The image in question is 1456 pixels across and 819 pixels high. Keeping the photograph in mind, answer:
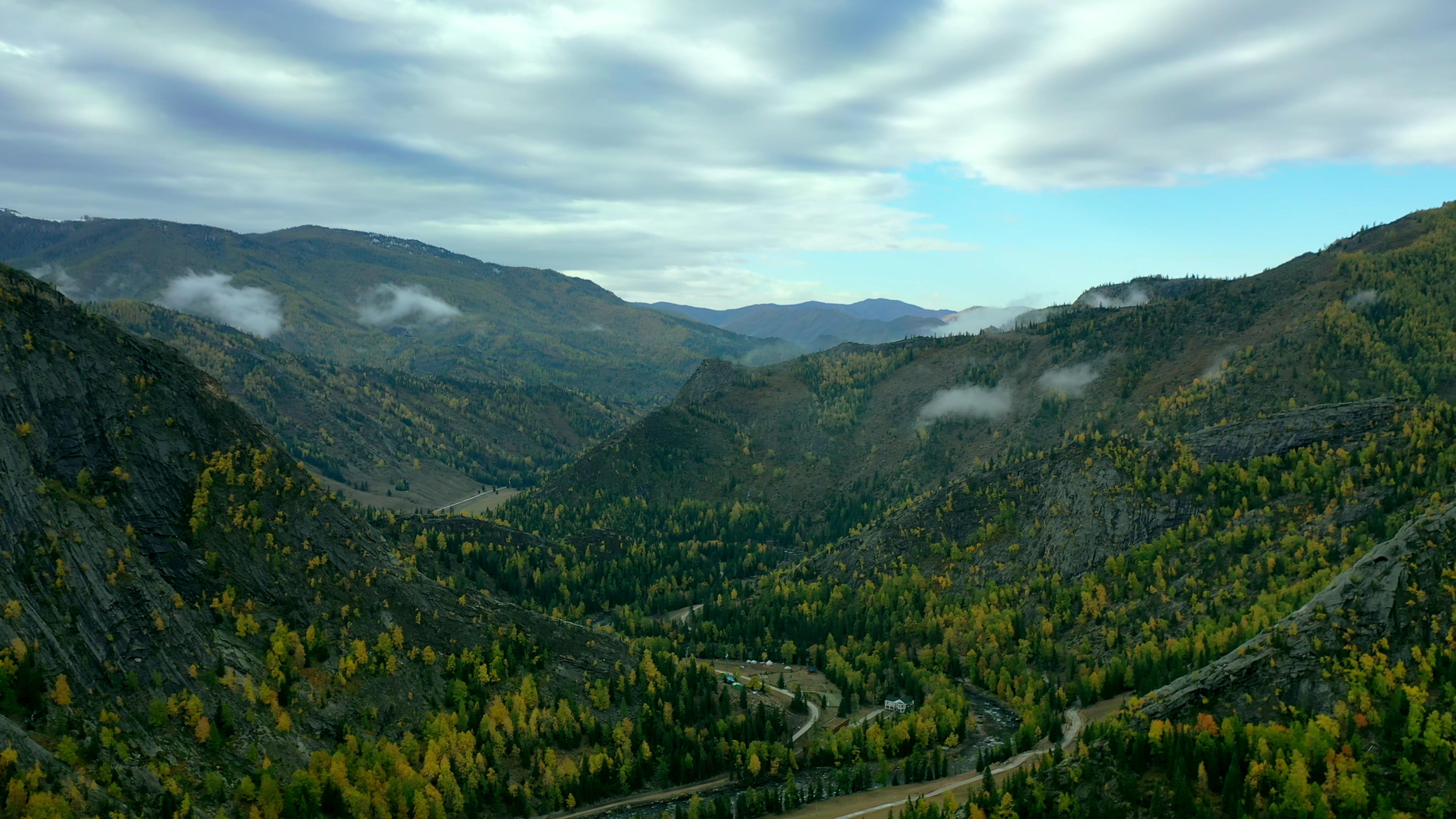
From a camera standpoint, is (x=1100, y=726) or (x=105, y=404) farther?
(x=105, y=404)

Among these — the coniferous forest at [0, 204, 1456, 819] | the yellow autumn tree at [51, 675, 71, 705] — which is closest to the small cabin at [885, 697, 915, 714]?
the coniferous forest at [0, 204, 1456, 819]

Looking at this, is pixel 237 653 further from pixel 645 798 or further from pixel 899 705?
pixel 899 705

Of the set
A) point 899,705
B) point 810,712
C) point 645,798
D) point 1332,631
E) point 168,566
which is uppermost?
point 1332,631

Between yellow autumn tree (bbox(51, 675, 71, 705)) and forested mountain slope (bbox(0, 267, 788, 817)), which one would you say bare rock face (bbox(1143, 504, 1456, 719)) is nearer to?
forested mountain slope (bbox(0, 267, 788, 817))

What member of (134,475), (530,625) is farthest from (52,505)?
(530,625)

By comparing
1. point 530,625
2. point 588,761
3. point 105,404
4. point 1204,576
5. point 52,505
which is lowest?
point 588,761

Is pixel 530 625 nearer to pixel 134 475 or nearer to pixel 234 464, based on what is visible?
pixel 234 464

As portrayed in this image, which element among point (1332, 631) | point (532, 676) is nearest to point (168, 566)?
point (532, 676)
